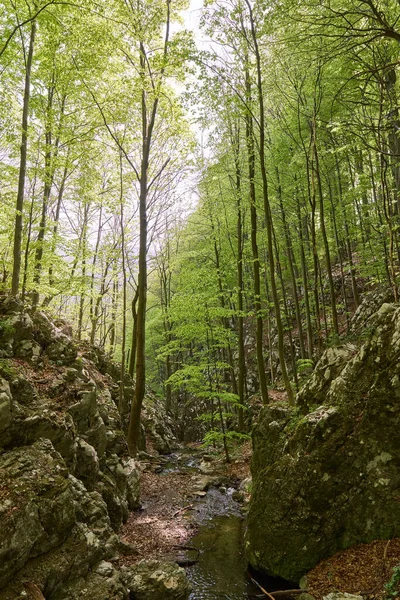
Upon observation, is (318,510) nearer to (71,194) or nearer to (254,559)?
(254,559)

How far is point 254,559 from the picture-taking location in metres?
5.89

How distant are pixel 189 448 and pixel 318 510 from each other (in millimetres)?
14944

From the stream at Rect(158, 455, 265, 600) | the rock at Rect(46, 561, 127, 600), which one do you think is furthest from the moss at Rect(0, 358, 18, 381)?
the stream at Rect(158, 455, 265, 600)

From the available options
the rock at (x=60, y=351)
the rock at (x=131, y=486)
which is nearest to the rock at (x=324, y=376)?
the rock at (x=131, y=486)

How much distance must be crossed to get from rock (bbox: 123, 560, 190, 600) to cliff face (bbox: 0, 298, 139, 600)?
344mm

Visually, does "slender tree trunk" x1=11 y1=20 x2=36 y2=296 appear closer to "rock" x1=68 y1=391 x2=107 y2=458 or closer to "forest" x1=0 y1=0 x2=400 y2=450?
"forest" x1=0 y1=0 x2=400 y2=450

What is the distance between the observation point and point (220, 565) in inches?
248

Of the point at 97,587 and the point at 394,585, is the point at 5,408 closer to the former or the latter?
the point at 97,587

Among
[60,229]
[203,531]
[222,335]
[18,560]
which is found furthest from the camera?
[60,229]

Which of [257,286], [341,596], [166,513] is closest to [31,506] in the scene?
[341,596]

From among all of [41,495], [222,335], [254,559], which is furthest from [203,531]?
[222,335]

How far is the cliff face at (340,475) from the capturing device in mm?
5301

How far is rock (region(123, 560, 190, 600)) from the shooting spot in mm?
5020

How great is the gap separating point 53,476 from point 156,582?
2279 mm
